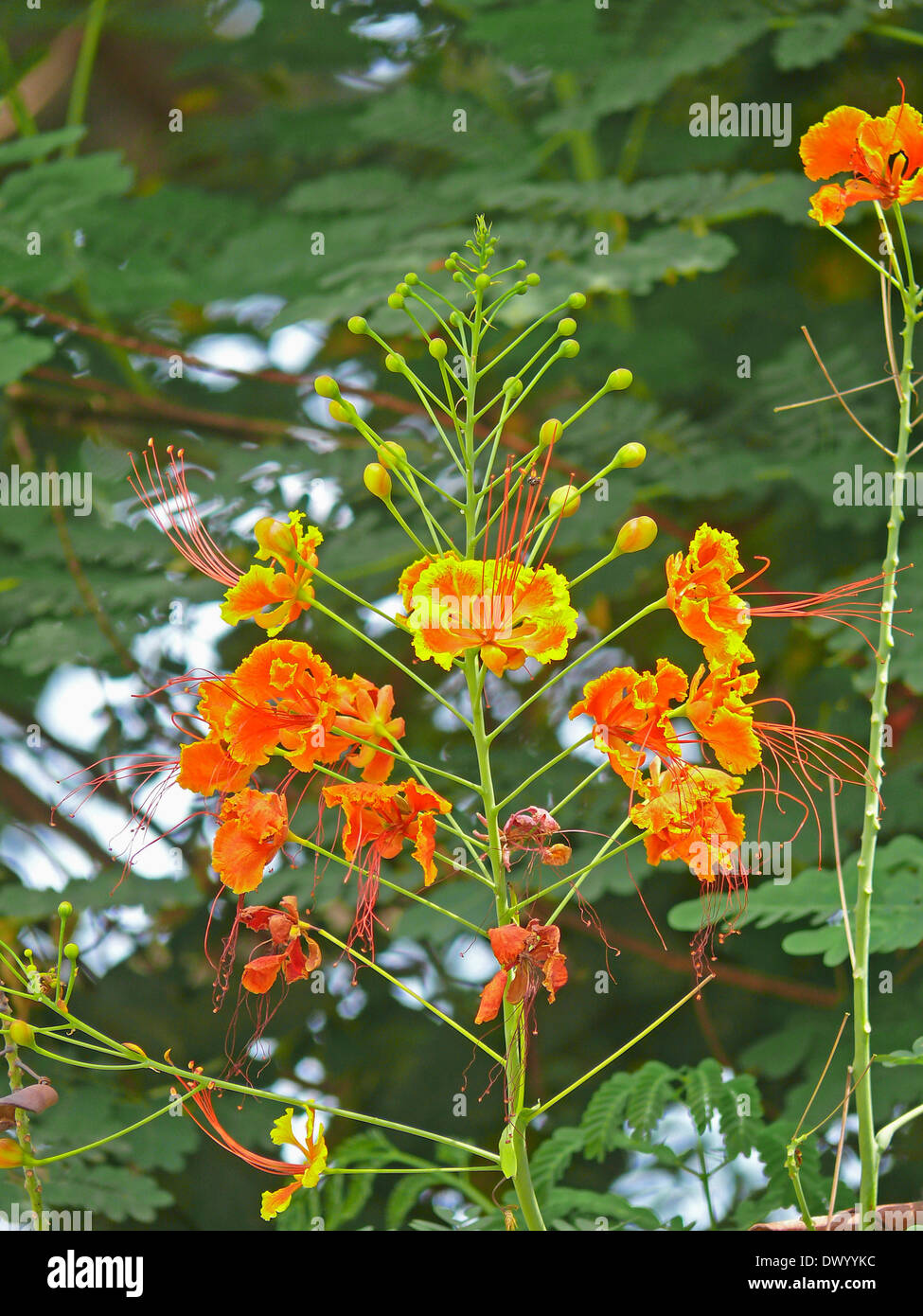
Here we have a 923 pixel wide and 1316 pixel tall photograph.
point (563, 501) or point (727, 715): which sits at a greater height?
point (563, 501)

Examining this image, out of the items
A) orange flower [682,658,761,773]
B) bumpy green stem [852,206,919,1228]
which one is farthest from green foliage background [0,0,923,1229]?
orange flower [682,658,761,773]

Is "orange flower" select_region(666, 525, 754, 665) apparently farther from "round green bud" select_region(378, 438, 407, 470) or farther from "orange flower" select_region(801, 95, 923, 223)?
"orange flower" select_region(801, 95, 923, 223)

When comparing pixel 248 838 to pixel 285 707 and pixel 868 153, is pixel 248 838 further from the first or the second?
pixel 868 153

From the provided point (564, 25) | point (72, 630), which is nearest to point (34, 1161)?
point (72, 630)

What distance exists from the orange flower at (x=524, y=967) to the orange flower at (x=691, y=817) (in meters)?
0.09

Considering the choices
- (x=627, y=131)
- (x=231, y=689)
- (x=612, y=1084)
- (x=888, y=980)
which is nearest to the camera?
(x=231, y=689)

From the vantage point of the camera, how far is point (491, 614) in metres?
0.72

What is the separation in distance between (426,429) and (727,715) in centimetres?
114

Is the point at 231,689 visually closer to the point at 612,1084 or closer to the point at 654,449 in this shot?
the point at 612,1084

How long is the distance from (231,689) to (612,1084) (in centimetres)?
64

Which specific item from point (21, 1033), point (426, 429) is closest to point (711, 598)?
point (21, 1033)

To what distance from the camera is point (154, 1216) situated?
1.41 metres

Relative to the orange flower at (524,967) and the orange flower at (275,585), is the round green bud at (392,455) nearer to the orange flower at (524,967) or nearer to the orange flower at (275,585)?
the orange flower at (275,585)

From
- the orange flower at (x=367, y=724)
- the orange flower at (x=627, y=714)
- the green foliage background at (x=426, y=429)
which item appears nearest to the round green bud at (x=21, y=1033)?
the orange flower at (x=367, y=724)
